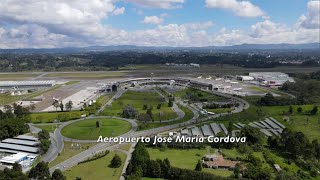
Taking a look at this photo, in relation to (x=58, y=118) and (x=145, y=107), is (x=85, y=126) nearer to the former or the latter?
(x=58, y=118)

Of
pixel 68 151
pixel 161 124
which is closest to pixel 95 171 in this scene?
pixel 68 151

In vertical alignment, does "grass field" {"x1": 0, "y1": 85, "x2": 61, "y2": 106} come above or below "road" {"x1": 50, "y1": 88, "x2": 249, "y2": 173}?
above

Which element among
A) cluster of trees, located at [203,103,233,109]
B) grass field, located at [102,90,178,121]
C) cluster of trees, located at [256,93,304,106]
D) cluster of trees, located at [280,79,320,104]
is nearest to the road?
cluster of trees, located at [203,103,233,109]

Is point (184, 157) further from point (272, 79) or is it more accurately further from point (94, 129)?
point (272, 79)

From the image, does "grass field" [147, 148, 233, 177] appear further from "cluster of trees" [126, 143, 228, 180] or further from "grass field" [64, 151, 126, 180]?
"grass field" [64, 151, 126, 180]

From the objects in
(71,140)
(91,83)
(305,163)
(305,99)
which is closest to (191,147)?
(305,163)

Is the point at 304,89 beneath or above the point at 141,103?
above
